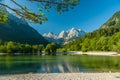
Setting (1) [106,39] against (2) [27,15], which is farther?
(1) [106,39]

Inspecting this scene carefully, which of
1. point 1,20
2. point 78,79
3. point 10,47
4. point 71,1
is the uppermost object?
point 10,47

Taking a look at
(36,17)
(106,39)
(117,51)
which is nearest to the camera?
(36,17)

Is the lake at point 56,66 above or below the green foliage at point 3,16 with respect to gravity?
below

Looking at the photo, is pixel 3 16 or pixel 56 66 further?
pixel 56 66

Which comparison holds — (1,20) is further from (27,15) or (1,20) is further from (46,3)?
(46,3)

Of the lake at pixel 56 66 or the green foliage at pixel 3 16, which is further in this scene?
the lake at pixel 56 66

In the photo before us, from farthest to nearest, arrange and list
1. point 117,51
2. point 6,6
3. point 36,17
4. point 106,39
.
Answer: point 106,39, point 117,51, point 36,17, point 6,6

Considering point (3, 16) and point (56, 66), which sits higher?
point (3, 16)

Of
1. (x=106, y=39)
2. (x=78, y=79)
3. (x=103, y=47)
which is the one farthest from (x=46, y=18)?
(x=106, y=39)

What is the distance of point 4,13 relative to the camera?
12.4 m

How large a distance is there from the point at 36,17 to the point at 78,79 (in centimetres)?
1600

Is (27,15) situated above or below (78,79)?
above

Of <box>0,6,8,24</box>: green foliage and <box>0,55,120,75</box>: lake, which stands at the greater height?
<box>0,6,8,24</box>: green foliage

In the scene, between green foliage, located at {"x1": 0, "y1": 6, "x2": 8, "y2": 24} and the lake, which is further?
the lake
